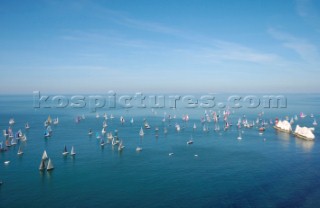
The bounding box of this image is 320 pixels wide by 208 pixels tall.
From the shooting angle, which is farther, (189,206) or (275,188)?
(275,188)

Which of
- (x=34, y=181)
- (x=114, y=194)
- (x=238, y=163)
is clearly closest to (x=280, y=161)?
(x=238, y=163)

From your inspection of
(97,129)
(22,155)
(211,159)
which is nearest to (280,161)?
(211,159)

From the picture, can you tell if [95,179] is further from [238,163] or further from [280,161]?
[280,161]

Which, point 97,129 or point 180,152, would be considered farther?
point 97,129

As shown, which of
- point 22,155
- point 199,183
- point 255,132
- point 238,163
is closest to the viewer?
point 199,183

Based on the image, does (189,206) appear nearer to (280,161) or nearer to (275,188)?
(275,188)

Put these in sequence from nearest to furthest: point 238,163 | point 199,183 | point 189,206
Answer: point 189,206 → point 199,183 → point 238,163
